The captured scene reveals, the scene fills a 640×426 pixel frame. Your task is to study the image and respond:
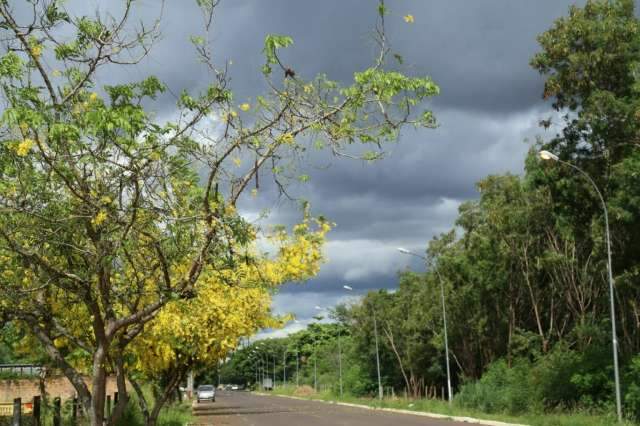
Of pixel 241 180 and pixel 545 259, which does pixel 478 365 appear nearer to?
Result: pixel 545 259

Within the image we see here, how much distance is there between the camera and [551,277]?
148 ft

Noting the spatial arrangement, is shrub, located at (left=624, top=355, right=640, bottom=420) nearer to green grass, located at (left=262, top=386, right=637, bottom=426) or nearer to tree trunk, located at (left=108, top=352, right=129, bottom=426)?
green grass, located at (left=262, top=386, right=637, bottom=426)

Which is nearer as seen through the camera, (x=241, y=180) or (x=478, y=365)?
(x=241, y=180)

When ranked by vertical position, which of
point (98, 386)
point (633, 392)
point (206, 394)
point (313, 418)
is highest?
point (98, 386)

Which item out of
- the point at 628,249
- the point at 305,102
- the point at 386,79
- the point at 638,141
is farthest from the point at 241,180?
the point at 628,249

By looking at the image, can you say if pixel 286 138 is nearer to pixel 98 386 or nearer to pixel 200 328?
pixel 98 386

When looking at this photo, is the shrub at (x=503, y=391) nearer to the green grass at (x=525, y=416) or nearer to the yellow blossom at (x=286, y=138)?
the green grass at (x=525, y=416)

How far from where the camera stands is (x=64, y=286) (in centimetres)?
996

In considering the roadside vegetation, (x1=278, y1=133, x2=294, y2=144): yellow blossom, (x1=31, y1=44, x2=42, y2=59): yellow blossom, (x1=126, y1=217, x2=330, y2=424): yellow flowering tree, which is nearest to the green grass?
the roadside vegetation

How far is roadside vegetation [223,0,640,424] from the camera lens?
28844 millimetres

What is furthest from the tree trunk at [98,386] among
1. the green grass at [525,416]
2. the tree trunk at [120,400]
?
the green grass at [525,416]

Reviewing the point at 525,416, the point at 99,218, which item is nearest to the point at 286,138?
the point at 99,218

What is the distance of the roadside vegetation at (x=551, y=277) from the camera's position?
28.8 metres

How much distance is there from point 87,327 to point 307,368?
11796cm
